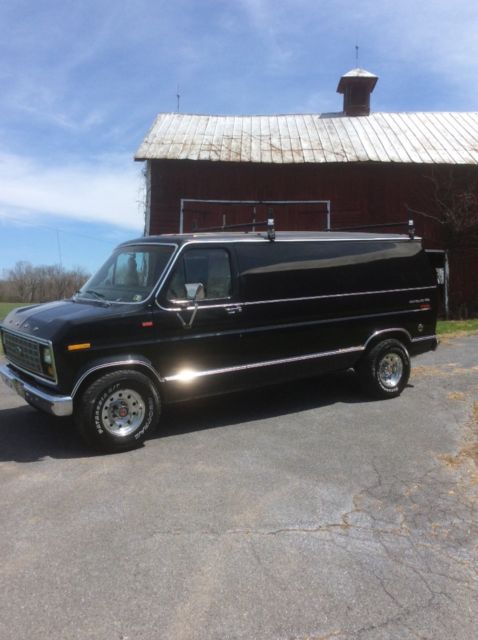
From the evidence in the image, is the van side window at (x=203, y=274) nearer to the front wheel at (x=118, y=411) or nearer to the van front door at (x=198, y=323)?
the van front door at (x=198, y=323)

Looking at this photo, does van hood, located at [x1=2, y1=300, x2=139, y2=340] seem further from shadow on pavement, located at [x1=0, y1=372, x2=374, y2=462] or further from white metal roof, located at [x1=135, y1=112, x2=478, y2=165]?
white metal roof, located at [x1=135, y1=112, x2=478, y2=165]

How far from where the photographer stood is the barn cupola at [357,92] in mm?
19562

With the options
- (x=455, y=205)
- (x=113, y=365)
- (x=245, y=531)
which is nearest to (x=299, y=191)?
(x=455, y=205)

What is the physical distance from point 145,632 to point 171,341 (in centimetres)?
312

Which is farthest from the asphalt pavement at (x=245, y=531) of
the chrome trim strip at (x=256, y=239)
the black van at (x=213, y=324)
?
the chrome trim strip at (x=256, y=239)

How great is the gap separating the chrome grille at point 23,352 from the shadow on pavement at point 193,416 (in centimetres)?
75

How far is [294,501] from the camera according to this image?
394 cm

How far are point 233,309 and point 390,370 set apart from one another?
2.58 meters

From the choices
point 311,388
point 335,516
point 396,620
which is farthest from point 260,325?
point 396,620

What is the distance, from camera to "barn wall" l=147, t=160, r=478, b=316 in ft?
A: 51.5

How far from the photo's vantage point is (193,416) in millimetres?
6277

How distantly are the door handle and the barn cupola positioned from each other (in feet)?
52.6

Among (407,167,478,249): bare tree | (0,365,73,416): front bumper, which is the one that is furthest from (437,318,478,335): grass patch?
(0,365,73,416): front bumper

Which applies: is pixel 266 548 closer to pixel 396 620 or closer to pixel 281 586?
pixel 281 586
